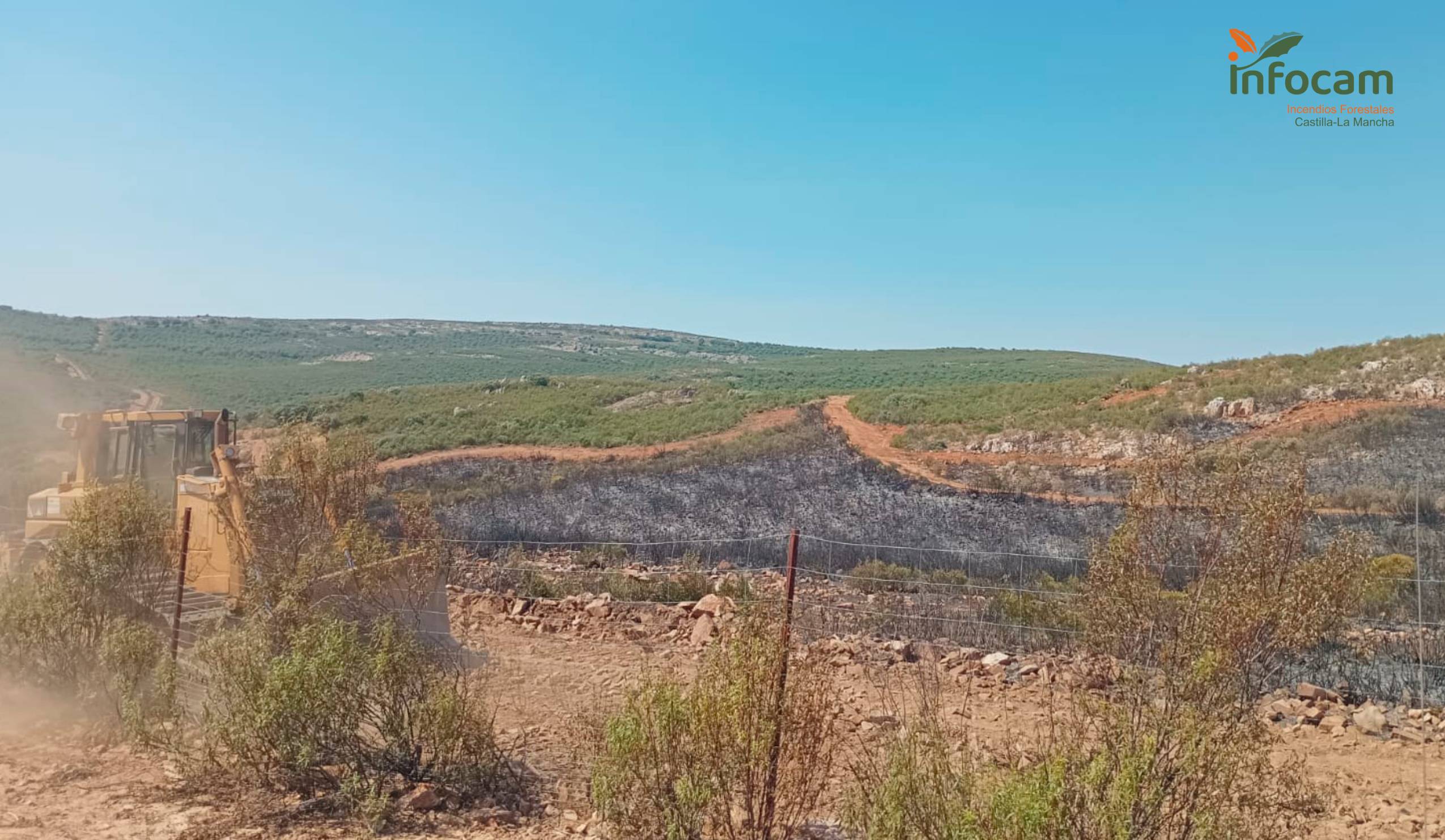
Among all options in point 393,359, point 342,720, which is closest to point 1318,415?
point 342,720

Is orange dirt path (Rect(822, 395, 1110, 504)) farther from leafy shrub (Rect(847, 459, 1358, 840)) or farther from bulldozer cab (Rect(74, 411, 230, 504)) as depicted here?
bulldozer cab (Rect(74, 411, 230, 504))

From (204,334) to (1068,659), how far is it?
109 metres

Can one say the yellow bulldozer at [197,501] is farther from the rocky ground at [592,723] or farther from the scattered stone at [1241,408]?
the scattered stone at [1241,408]

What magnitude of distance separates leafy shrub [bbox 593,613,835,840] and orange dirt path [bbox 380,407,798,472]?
28.8 m

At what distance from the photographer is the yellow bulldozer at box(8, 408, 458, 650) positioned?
28.0ft

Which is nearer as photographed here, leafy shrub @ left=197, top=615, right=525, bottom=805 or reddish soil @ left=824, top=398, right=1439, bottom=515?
leafy shrub @ left=197, top=615, right=525, bottom=805

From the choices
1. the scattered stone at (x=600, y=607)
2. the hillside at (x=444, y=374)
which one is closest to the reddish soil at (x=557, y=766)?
the scattered stone at (x=600, y=607)

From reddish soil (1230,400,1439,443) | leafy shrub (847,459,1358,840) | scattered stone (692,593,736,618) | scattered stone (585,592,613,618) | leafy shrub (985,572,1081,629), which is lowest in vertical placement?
scattered stone (585,592,613,618)

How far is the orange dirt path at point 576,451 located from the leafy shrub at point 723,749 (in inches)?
1135

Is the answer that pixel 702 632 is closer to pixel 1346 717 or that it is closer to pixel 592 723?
pixel 592 723

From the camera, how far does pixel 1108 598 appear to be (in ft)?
16.3

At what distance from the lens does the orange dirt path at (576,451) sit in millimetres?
34125

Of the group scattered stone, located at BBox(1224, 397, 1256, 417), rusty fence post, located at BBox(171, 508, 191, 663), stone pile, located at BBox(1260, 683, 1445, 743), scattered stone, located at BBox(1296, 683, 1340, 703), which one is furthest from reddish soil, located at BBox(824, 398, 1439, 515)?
rusty fence post, located at BBox(171, 508, 191, 663)

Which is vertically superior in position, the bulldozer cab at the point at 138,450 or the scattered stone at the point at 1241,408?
the scattered stone at the point at 1241,408
